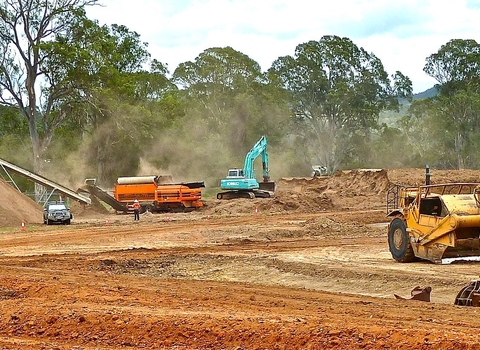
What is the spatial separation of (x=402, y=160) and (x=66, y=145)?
40.3 metres

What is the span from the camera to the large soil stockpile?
3923cm

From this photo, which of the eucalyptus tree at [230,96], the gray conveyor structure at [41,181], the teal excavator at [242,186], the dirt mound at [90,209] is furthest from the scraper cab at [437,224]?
the eucalyptus tree at [230,96]

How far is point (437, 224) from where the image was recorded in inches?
707

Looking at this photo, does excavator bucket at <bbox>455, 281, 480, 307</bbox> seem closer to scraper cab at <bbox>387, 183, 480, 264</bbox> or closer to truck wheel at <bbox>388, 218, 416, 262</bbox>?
scraper cab at <bbox>387, 183, 480, 264</bbox>

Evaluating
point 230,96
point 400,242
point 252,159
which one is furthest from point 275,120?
point 400,242

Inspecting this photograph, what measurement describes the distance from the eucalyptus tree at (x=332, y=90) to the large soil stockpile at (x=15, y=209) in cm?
4750

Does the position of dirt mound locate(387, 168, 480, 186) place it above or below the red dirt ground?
above

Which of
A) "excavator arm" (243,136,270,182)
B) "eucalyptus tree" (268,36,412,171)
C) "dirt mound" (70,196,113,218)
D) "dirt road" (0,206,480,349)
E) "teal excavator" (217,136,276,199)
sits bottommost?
"dirt road" (0,206,480,349)

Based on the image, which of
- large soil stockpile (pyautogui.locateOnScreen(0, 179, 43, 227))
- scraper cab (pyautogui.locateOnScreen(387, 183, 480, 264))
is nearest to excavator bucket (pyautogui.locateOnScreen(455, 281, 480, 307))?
scraper cab (pyautogui.locateOnScreen(387, 183, 480, 264))

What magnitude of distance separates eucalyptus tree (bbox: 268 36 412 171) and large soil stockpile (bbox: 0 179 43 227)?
47505 millimetres

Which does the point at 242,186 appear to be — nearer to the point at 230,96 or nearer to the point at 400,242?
the point at 400,242

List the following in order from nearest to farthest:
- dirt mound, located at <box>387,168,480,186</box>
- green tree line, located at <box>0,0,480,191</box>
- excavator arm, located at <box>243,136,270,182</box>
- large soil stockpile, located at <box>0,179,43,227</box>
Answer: large soil stockpile, located at <box>0,179,43,227</box>, dirt mound, located at <box>387,168,480,186</box>, excavator arm, located at <box>243,136,270,182</box>, green tree line, located at <box>0,0,480,191</box>

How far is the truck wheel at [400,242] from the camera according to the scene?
1936cm

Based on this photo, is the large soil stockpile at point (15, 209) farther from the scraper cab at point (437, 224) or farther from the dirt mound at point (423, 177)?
the scraper cab at point (437, 224)
